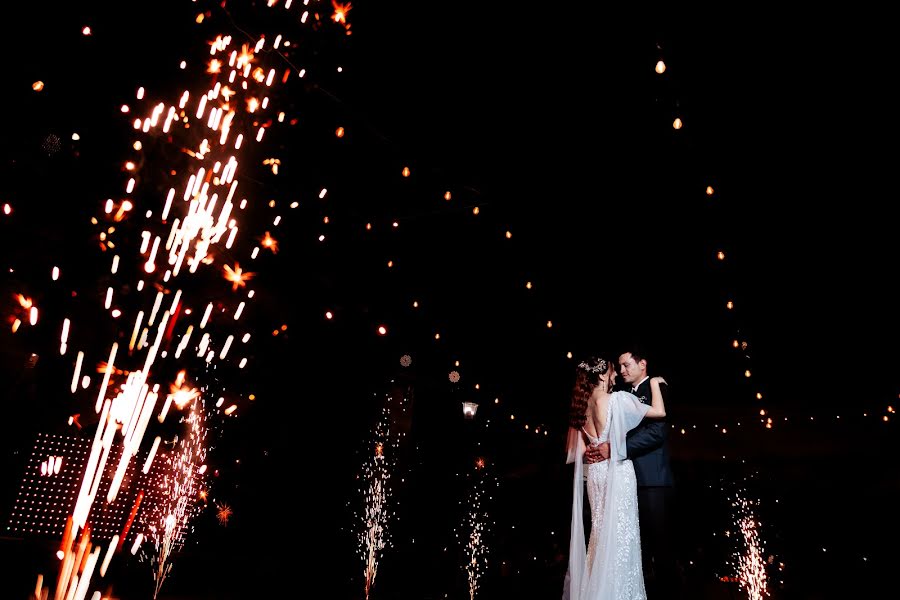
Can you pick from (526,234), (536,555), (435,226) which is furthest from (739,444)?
(435,226)

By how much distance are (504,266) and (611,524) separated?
13.4ft

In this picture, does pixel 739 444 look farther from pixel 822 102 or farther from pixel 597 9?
pixel 597 9

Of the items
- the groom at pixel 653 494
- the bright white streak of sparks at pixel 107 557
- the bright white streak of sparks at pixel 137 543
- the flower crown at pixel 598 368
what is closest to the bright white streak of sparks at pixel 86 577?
the bright white streak of sparks at pixel 107 557

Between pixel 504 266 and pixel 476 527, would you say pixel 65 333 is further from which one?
pixel 476 527

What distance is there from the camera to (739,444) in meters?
9.22

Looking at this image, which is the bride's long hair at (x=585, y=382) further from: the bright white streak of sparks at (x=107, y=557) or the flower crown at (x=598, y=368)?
the bright white streak of sparks at (x=107, y=557)

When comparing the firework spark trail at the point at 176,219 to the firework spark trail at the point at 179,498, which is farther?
the firework spark trail at the point at 179,498

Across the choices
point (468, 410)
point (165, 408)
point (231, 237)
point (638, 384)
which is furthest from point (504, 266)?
point (165, 408)

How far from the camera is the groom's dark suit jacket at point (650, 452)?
3.61 meters

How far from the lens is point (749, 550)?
8.36 m

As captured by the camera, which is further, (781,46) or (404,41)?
(404,41)

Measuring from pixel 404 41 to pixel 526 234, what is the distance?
8.62 feet

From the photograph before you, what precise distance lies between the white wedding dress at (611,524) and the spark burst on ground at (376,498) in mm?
3278

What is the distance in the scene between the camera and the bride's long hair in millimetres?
3896
